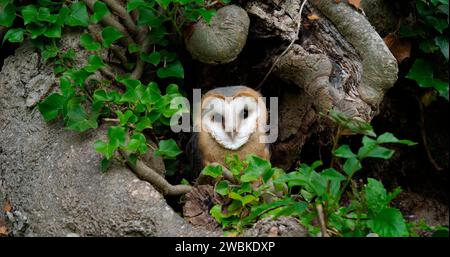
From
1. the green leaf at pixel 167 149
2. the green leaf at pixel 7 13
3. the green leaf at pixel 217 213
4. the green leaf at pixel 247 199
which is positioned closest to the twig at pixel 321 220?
the green leaf at pixel 247 199

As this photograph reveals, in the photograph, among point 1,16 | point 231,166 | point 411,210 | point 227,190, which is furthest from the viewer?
point 411,210

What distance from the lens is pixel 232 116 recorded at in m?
3.51

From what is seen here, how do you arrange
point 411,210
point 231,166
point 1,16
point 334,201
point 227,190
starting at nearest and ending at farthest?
1. point 334,201
2. point 227,190
3. point 231,166
4. point 1,16
5. point 411,210

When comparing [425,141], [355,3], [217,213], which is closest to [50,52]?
[217,213]

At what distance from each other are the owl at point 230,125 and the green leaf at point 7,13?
1065 mm

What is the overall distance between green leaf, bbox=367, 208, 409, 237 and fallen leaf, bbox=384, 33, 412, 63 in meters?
1.72

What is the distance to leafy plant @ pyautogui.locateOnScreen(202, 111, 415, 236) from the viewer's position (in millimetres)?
2570

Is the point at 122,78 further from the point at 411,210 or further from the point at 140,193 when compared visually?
the point at 411,210

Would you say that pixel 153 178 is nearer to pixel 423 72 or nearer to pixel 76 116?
pixel 76 116

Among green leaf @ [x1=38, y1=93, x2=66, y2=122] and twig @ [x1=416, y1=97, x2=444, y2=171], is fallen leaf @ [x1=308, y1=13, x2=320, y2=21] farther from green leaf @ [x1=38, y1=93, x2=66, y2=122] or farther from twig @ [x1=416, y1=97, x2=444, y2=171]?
green leaf @ [x1=38, y1=93, x2=66, y2=122]

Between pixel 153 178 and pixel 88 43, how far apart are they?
0.79m

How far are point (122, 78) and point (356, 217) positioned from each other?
1.39 meters

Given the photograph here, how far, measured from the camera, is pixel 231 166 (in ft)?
11.0

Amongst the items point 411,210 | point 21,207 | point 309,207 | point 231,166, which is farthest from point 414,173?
point 21,207
